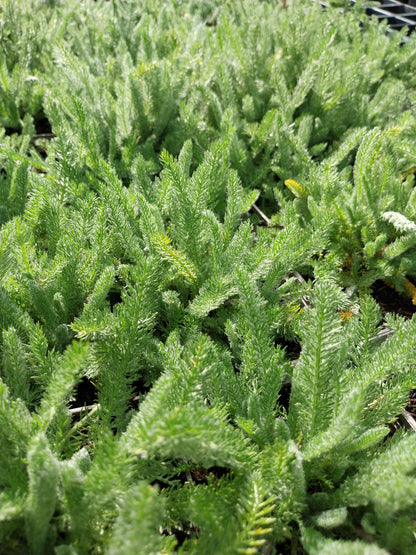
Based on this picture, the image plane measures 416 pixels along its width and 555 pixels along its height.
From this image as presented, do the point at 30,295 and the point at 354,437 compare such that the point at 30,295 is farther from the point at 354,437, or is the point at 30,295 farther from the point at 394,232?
the point at 394,232

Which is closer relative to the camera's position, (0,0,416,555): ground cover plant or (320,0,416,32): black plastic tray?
(0,0,416,555): ground cover plant

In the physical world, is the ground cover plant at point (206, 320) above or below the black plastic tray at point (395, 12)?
below

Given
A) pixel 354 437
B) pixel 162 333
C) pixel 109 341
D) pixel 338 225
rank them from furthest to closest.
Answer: pixel 338 225 → pixel 162 333 → pixel 109 341 → pixel 354 437

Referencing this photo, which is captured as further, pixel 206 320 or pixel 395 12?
pixel 395 12

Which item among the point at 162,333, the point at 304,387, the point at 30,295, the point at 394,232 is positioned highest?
the point at 394,232

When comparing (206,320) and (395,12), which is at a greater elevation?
(395,12)

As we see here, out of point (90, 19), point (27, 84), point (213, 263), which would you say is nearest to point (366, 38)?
point (90, 19)

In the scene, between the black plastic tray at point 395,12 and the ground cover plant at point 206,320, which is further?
the black plastic tray at point 395,12

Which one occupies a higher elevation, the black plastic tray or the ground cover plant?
the black plastic tray
